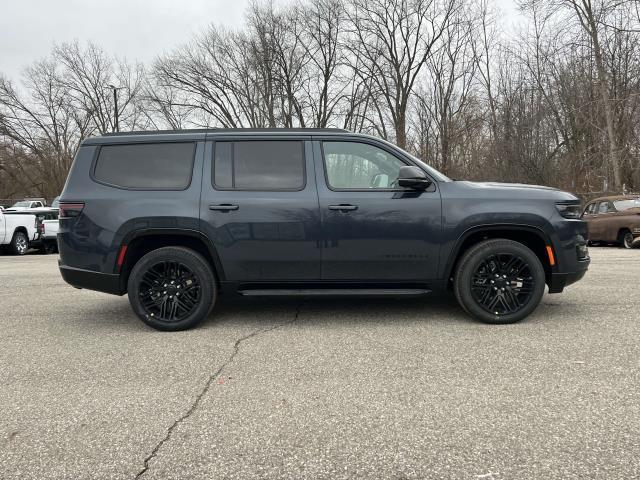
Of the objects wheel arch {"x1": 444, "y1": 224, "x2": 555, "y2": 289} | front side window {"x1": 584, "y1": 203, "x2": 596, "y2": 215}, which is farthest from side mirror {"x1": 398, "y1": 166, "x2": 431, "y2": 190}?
front side window {"x1": 584, "y1": 203, "x2": 596, "y2": 215}

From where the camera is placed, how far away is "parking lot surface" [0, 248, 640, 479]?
233 centimetres

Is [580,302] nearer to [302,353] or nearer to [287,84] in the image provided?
[302,353]

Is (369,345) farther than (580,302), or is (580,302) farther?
(580,302)

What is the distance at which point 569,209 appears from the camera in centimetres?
456

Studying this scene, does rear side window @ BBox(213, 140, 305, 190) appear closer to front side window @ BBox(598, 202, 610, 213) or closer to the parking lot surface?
the parking lot surface

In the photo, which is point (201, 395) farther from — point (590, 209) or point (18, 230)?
point (590, 209)

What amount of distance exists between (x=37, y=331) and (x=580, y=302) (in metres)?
5.94

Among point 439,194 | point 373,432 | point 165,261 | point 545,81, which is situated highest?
point 545,81

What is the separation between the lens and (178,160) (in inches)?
183

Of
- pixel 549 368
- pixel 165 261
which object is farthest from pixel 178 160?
pixel 549 368

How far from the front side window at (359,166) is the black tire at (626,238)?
1177cm

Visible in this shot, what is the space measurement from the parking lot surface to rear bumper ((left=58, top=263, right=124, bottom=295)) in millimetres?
462

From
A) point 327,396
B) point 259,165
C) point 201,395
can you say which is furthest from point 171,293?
point 327,396

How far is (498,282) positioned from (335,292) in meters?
1.58
